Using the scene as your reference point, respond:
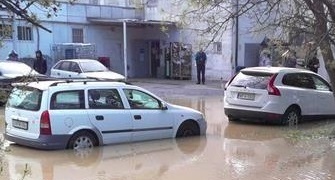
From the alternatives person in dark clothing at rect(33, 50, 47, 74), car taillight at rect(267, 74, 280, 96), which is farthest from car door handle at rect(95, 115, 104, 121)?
person in dark clothing at rect(33, 50, 47, 74)

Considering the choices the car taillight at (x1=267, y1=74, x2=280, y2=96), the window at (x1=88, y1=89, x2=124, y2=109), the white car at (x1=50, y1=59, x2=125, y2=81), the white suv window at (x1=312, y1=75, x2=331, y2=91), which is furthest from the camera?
the white car at (x1=50, y1=59, x2=125, y2=81)

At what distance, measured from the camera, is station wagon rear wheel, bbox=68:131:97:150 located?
34.3ft

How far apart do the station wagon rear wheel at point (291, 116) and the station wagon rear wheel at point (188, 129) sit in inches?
124

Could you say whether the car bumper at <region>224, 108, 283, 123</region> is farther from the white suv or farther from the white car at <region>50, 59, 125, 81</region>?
the white car at <region>50, 59, 125, 81</region>

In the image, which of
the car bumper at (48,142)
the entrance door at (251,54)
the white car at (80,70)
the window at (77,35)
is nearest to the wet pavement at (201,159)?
the car bumper at (48,142)

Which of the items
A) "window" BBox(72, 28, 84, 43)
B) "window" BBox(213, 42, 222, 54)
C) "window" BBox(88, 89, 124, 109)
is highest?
"window" BBox(72, 28, 84, 43)

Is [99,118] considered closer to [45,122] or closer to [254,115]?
[45,122]

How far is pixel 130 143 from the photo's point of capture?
11398 mm

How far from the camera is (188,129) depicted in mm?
12414

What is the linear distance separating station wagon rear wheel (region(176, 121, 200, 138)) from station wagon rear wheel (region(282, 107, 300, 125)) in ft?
10.3

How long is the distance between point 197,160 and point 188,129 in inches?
90.4

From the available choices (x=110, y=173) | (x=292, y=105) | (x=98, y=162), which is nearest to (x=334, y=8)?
(x=110, y=173)

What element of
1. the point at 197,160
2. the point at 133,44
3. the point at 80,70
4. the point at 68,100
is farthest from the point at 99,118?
the point at 133,44

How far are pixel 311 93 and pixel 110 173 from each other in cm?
799
